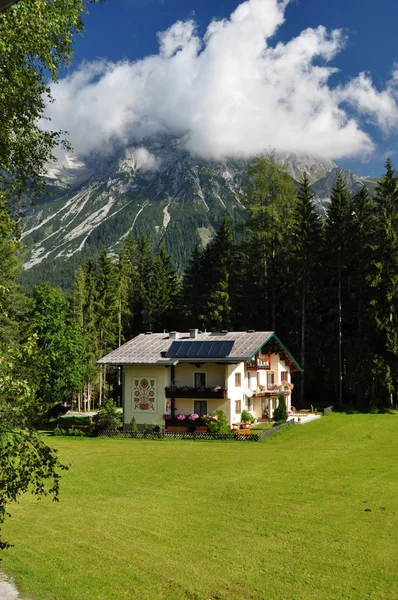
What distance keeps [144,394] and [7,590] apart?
30.7m

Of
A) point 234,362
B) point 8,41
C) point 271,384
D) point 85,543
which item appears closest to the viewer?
point 8,41

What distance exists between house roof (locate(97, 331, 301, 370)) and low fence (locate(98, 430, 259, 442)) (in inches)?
207

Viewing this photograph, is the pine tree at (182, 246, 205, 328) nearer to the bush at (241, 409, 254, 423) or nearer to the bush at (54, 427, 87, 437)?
the bush at (241, 409, 254, 423)

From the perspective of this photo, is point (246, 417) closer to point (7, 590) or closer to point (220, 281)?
point (220, 281)

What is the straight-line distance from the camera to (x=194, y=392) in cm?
4016

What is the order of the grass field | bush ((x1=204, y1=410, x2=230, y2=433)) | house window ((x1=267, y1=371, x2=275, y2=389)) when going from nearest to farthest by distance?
the grass field, bush ((x1=204, y1=410, x2=230, y2=433)), house window ((x1=267, y1=371, x2=275, y2=389))

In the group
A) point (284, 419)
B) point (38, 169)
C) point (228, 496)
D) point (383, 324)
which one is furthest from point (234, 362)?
point (38, 169)

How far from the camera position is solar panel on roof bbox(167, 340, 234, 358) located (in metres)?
40.2

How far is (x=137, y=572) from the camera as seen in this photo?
1209 centimetres

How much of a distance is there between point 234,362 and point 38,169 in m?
30.0

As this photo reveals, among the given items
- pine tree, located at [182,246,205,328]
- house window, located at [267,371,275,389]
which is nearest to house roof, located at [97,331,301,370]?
house window, located at [267,371,275,389]

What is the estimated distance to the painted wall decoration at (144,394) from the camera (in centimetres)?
4156

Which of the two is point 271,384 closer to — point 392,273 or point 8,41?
point 392,273

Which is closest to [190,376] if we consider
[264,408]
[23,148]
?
[264,408]
